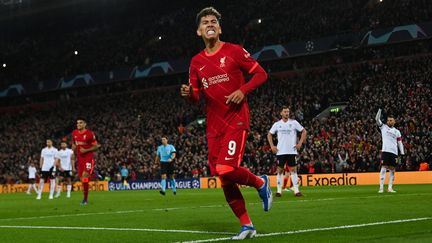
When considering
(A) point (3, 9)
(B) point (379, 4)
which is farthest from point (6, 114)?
(B) point (379, 4)

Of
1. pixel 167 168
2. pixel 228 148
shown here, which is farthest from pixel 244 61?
pixel 167 168

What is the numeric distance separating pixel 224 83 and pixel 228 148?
0.84 m

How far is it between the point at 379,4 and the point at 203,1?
1727cm

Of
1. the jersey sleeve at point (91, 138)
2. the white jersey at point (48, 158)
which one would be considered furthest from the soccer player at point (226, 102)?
the white jersey at point (48, 158)

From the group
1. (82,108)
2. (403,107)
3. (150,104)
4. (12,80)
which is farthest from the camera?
(12,80)

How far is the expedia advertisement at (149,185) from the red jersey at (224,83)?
29515 mm

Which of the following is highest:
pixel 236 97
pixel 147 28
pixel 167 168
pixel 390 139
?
pixel 147 28

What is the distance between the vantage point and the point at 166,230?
368 inches

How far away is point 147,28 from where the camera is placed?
201 ft

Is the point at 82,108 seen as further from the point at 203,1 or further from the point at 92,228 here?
the point at 92,228

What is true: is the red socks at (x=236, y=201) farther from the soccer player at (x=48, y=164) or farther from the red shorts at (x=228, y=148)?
the soccer player at (x=48, y=164)

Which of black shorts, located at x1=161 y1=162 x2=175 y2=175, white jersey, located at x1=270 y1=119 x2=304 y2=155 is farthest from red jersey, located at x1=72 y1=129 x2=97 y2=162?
black shorts, located at x1=161 y1=162 x2=175 y2=175

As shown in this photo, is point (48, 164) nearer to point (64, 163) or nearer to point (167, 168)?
point (64, 163)

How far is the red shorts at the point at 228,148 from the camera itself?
7.88m
